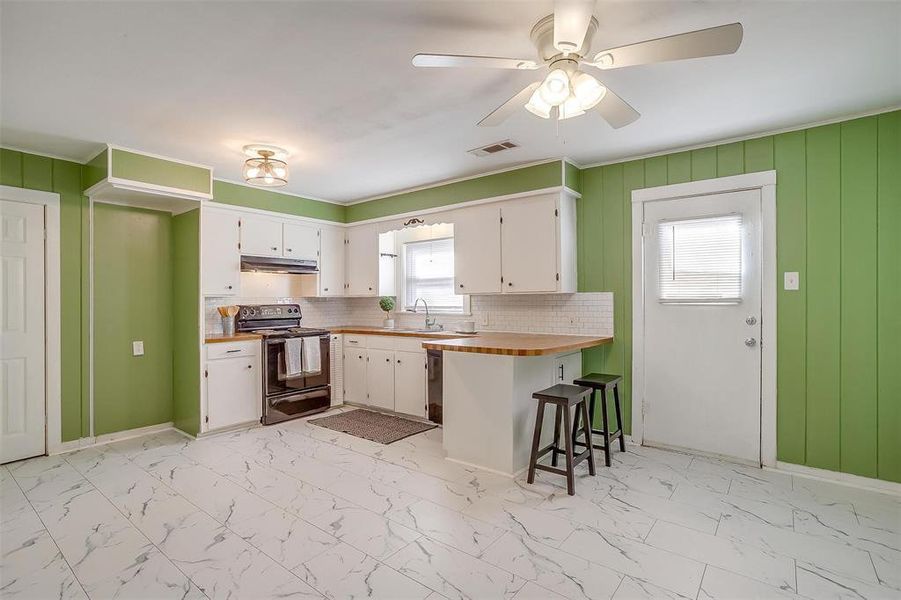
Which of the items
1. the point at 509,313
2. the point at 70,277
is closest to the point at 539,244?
the point at 509,313

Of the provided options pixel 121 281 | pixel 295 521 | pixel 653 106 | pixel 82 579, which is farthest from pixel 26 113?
pixel 653 106

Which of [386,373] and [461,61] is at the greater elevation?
[461,61]

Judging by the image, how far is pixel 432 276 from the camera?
17.5ft

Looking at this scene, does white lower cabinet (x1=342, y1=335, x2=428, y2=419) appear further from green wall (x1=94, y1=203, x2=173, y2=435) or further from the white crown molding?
the white crown molding

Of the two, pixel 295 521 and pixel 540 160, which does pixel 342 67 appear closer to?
pixel 540 160

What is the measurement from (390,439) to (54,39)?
3336mm

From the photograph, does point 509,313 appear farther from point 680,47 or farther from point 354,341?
point 680,47

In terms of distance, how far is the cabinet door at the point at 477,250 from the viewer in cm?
430

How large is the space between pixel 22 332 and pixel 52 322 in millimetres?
192

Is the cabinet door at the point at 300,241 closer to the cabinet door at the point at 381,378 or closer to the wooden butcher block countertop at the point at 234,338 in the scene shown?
the wooden butcher block countertop at the point at 234,338

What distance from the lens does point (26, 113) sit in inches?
113

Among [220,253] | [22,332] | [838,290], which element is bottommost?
[22,332]

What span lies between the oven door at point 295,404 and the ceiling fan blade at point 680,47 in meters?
4.06

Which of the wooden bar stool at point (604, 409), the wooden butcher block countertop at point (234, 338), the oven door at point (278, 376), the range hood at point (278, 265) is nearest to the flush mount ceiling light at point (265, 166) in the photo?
the range hood at point (278, 265)
